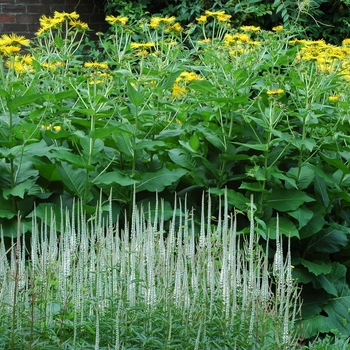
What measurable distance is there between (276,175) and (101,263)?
4.88 feet

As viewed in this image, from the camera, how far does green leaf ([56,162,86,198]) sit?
4.42m

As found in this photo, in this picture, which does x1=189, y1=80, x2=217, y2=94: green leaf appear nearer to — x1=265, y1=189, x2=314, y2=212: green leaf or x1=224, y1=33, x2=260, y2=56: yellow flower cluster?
x1=224, y1=33, x2=260, y2=56: yellow flower cluster

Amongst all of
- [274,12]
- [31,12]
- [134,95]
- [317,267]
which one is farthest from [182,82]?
[31,12]

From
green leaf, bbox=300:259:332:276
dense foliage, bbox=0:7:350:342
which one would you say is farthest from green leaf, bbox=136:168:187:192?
green leaf, bbox=300:259:332:276

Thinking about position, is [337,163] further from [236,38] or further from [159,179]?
[159,179]

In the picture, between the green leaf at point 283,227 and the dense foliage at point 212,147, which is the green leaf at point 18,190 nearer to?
the dense foliage at point 212,147

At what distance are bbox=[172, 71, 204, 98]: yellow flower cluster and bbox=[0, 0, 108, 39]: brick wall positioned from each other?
4.53 m

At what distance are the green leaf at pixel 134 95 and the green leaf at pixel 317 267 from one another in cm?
133

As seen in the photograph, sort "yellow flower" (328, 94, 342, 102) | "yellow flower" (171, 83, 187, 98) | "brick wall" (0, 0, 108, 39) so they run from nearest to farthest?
"yellow flower" (328, 94, 342, 102), "yellow flower" (171, 83, 187, 98), "brick wall" (0, 0, 108, 39)

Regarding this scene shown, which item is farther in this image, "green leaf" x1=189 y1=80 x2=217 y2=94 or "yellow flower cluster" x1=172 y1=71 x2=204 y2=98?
"yellow flower cluster" x1=172 y1=71 x2=204 y2=98

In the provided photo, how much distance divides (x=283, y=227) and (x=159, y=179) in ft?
2.47

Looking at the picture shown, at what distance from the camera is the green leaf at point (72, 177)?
14.5ft

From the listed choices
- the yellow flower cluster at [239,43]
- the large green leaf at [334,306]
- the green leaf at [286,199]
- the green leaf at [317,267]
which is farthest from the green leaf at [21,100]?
the large green leaf at [334,306]

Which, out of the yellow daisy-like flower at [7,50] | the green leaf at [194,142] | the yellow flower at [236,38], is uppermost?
the yellow flower at [236,38]
